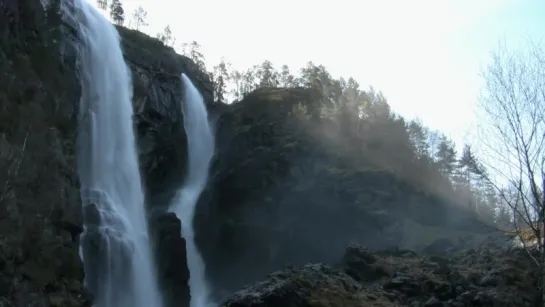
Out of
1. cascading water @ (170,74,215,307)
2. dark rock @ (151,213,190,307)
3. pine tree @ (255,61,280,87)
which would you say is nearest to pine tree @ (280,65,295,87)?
pine tree @ (255,61,280,87)

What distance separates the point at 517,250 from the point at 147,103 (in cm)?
3113

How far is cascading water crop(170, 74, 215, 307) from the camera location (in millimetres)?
37344

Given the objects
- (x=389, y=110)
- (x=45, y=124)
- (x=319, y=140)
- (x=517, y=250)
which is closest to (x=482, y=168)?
(x=517, y=250)

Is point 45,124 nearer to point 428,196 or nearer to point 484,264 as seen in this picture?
point 484,264

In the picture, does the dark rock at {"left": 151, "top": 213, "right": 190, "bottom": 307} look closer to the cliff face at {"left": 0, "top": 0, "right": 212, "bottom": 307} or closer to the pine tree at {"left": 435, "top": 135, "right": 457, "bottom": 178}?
the cliff face at {"left": 0, "top": 0, "right": 212, "bottom": 307}

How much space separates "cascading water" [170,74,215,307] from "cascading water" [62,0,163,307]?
567cm

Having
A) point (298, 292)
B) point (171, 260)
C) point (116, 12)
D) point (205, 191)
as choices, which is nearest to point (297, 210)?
point (205, 191)

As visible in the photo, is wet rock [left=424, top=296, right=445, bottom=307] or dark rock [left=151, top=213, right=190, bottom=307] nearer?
wet rock [left=424, top=296, right=445, bottom=307]

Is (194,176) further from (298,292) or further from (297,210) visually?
(298,292)

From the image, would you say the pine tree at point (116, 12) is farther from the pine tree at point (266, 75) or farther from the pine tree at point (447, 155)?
the pine tree at point (447, 155)

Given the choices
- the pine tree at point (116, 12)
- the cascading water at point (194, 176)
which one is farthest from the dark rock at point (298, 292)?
the pine tree at point (116, 12)

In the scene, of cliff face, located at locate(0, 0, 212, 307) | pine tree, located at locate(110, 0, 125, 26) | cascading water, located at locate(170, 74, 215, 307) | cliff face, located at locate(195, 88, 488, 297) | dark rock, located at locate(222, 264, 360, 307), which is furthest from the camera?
pine tree, located at locate(110, 0, 125, 26)

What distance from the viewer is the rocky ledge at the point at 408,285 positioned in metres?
18.0

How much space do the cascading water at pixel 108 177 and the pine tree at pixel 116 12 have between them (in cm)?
4012
